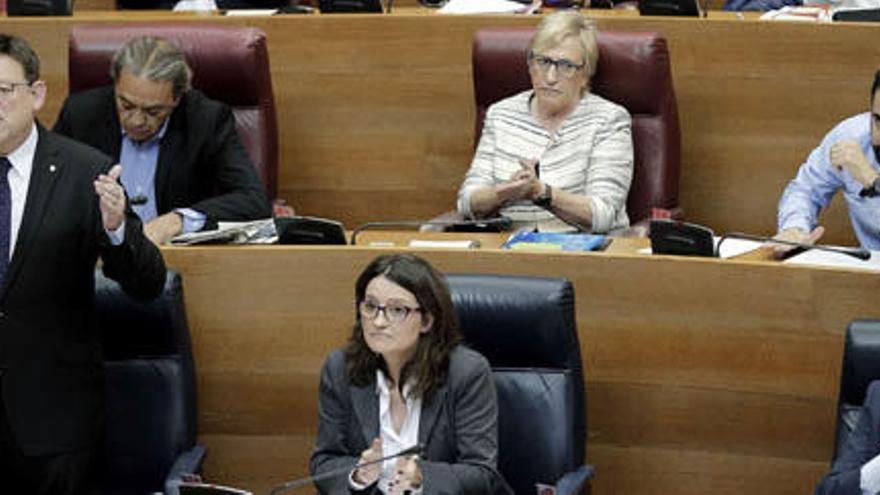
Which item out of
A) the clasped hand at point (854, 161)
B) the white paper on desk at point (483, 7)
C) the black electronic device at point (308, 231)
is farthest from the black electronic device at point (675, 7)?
the black electronic device at point (308, 231)

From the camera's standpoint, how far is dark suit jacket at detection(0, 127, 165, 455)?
2.16m

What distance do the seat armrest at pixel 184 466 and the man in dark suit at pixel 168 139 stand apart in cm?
52

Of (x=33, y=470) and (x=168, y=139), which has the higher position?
(x=168, y=139)

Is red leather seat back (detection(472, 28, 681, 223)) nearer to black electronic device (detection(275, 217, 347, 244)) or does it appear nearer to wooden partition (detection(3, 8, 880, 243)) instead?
wooden partition (detection(3, 8, 880, 243))

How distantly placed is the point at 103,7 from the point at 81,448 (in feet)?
6.29

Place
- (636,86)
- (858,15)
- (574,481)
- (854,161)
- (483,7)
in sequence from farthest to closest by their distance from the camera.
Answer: (483,7) → (858,15) → (636,86) → (854,161) → (574,481)

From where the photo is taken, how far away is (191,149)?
2.83 meters

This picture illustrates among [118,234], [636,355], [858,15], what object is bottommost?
[636,355]

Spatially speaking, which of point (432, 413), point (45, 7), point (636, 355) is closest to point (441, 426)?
point (432, 413)

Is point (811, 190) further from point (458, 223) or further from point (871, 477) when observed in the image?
point (871, 477)

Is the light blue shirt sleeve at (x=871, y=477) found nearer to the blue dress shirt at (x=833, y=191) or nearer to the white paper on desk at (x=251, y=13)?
the blue dress shirt at (x=833, y=191)

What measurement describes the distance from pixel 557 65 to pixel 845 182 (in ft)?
1.61

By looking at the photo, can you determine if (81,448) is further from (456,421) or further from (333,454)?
(456,421)

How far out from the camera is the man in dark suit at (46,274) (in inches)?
85.2
